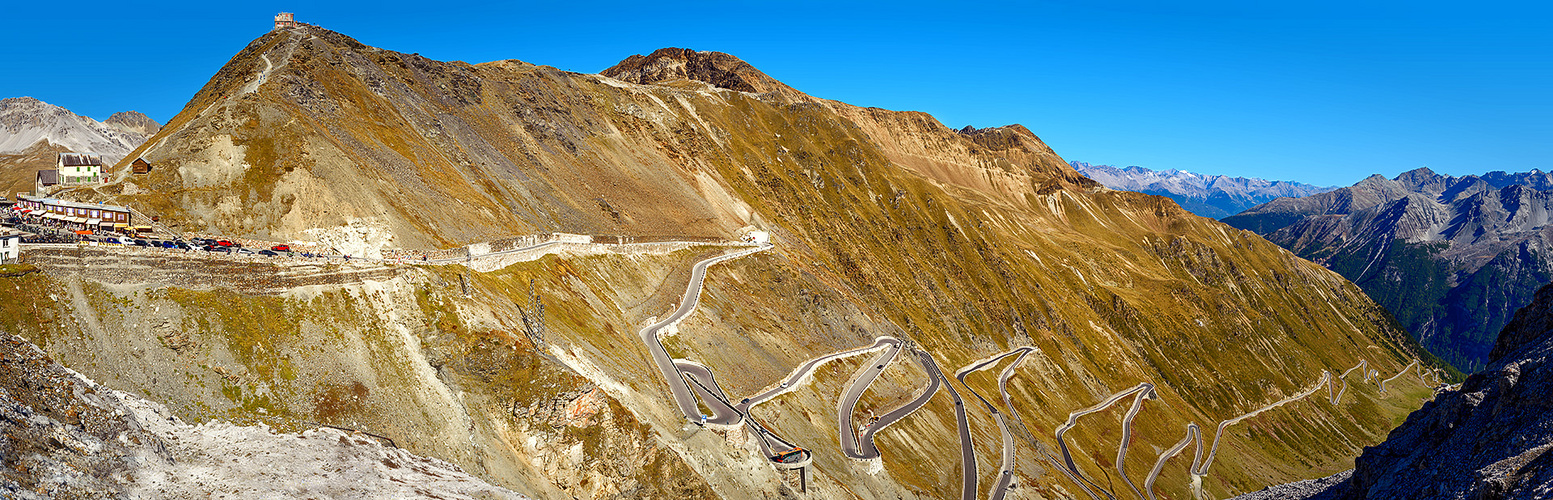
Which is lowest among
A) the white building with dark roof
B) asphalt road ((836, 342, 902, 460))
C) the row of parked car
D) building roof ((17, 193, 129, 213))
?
asphalt road ((836, 342, 902, 460))

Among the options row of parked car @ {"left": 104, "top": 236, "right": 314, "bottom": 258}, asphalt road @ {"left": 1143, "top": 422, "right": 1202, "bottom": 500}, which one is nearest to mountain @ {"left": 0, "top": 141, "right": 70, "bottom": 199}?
row of parked car @ {"left": 104, "top": 236, "right": 314, "bottom": 258}

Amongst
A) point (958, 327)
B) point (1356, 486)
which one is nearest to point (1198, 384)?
point (958, 327)

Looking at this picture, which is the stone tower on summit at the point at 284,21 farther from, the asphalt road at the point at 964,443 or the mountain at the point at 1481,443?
the mountain at the point at 1481,443

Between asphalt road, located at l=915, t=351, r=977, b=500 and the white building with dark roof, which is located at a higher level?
the white building with dark roof

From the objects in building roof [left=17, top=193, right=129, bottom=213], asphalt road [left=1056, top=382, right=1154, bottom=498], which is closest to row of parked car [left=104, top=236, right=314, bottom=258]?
building roof [left=17, top=193, right=129, bottom=213]

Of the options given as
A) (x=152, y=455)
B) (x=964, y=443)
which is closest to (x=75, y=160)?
(x=152, y=455)

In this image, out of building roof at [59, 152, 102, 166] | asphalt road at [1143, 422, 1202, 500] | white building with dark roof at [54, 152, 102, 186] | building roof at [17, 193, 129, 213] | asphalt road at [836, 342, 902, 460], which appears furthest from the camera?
asphalt road at [1143, 422, 1202, 500]

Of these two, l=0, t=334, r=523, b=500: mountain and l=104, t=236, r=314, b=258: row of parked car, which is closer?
l=0, t=334, r=523, b=500: mountain

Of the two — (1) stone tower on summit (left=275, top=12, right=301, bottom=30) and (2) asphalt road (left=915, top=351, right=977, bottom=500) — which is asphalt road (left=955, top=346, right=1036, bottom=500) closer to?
(2) asphalt road (left=915, top=351, right=977, bottom=500)

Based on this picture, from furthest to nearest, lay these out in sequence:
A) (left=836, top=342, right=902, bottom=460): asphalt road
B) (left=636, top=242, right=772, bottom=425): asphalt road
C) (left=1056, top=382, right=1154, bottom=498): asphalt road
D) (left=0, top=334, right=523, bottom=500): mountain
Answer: (left=1056, top=382, right=1154, bottom=498): asphalt road, (left=836, top=342, right=902, bottom=460): asphalt road, (left=636, top=242, right=772, bottom=425): asphalt road, (left=0, top=334, right=523, bottom=500): mountain
